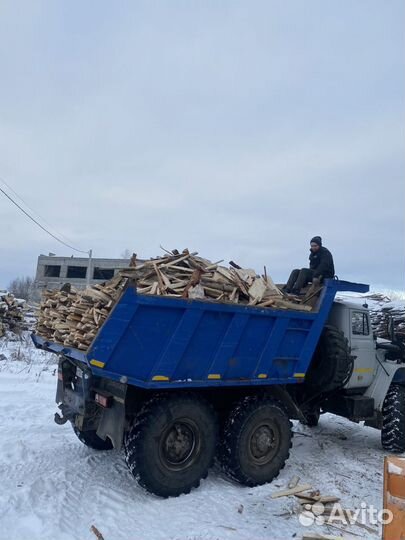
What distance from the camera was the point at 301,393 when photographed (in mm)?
6844

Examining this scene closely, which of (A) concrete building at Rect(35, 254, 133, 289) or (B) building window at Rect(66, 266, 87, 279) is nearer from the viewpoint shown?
(A) concrete building at Rect(35, 254, 133, 289)

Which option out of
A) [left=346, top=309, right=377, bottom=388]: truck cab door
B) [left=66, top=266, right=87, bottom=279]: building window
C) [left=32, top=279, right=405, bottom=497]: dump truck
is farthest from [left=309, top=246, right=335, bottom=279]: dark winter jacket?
[left=66, top=266, right=87, bottom=279]: building window

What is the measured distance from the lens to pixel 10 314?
658 inches

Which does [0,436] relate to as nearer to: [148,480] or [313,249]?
[148,480]

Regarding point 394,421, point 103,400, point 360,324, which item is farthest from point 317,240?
point 103,400

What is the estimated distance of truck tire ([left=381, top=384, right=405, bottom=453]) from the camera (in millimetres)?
7078

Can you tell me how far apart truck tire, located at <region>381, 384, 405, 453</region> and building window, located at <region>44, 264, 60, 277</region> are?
140ft

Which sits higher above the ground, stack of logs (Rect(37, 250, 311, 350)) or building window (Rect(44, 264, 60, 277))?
building window (Rect(44, 264, 60, 277))

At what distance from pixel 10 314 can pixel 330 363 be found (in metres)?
13.8

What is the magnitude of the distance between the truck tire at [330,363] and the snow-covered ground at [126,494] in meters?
1.13

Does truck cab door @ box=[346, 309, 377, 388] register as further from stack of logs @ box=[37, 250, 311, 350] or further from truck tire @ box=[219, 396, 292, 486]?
truck tire @ box=[219, 396, 292, 486]

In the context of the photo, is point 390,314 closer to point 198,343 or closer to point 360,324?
point 360,324

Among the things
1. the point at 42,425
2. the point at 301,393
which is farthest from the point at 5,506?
the point at 301,393

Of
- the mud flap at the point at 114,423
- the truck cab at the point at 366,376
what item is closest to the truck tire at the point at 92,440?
the mud flap at the point at 114,423
